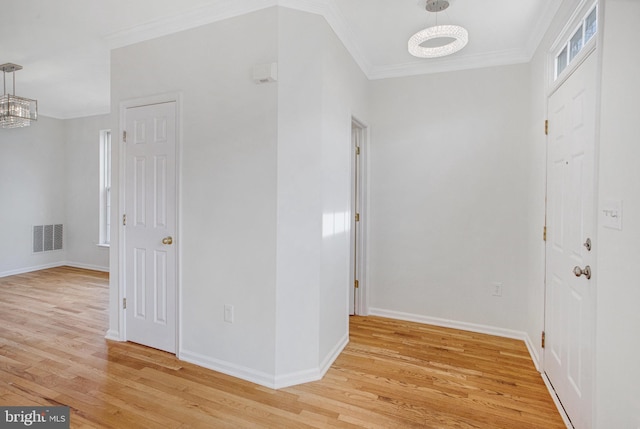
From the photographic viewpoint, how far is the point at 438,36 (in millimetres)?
2221

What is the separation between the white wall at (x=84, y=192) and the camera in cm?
561

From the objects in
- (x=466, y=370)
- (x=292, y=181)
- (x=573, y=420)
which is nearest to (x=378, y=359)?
(x=466, y=370)

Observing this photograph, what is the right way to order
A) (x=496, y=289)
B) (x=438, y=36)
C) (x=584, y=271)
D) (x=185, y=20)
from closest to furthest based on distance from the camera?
(x=584, y=271) < (x=438, y=36) < (x=185, y=20) < (x=496, y=289)

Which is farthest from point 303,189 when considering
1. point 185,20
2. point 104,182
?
point 104,182

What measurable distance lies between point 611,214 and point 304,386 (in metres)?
2.03

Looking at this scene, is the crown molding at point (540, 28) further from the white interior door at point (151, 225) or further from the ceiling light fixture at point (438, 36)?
the white interior door at point (151, 225)

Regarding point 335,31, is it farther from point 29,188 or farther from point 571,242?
point 29,188

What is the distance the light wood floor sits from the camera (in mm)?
1937

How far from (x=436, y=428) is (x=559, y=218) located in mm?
1556

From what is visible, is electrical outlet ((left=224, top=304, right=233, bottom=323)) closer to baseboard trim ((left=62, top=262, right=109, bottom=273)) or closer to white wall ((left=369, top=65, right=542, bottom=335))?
white wall ((left=369, top=65, right=542, bottom=335))

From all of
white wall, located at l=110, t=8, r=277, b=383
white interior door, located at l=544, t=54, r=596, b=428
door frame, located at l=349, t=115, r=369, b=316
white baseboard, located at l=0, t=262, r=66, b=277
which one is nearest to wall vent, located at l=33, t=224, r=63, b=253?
white baseboard, located at l=0, t=262, r=66, b=277

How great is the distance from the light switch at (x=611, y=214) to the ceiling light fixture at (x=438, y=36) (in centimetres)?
142

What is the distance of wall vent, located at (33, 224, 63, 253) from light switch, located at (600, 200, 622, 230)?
738 centimetres

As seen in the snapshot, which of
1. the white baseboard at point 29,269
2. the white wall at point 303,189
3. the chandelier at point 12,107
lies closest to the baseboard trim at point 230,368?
the white wall at point 303,189
